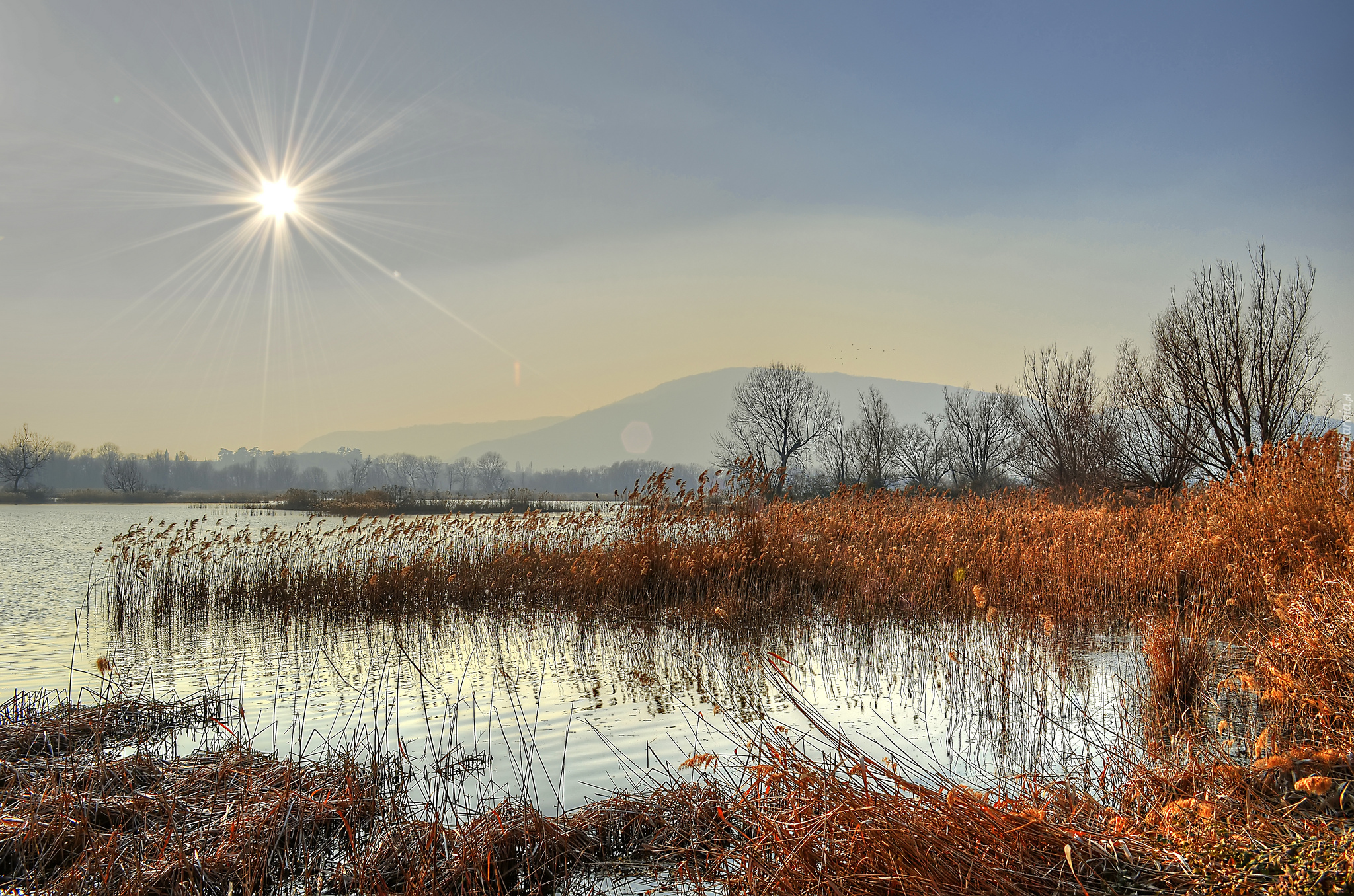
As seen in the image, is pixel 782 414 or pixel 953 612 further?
pixel 782 414

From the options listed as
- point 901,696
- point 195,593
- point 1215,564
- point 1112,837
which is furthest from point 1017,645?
point 195,593

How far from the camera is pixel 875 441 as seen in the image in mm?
45438

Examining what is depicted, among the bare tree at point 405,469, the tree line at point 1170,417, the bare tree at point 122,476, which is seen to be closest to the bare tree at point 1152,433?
the tree line at point 1170,417

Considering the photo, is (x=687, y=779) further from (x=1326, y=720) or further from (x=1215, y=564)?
(x=1215, y=564)

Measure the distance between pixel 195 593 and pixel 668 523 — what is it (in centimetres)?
738

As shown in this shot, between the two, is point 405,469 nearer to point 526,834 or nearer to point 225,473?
point 225,473

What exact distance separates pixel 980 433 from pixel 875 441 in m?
12.9

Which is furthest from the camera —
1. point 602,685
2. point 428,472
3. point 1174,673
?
point 428,472

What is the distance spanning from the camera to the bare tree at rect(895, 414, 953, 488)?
1966 inches

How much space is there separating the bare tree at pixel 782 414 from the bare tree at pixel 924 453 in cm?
591

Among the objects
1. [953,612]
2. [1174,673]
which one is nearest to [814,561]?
[953,612]

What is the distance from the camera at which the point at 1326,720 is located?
3727 mm

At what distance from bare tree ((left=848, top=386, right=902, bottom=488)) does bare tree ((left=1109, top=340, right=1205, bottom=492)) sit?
17655 millimetres

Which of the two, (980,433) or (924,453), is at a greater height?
(980,433)
